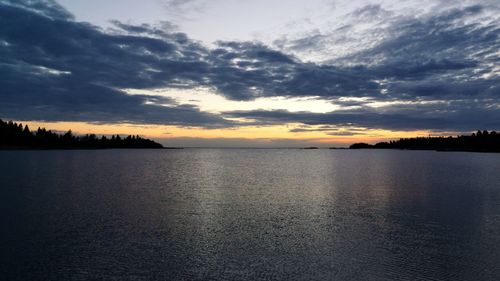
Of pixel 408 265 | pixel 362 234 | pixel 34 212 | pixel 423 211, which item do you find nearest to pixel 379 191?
pixel 423 211

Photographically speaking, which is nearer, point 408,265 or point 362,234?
point 408,265

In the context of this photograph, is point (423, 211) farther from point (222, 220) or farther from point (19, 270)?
point (19, 270)

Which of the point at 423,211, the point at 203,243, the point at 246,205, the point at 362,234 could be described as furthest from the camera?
the point at 246,205

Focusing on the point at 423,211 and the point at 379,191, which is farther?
the point at 379,191

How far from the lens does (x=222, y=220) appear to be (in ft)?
106

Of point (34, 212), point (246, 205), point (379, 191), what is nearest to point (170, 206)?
point (246, 205)

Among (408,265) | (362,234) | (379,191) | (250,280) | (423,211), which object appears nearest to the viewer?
(250,280)

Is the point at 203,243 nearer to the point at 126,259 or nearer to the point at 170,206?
the point at 126,259

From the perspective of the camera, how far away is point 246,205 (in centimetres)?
4044

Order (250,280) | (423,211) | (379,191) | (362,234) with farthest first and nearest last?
(379,191) → (423,211) → (362,234) → (250,280)

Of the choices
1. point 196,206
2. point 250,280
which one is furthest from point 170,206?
point 250,280

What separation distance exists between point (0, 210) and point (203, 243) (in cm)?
2297

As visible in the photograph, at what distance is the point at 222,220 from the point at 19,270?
1622 centimetres

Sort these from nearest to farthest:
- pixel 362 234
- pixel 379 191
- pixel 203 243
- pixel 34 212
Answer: pixel 203 243, pixel 362 234, pixel 34 212, pixel 379 191
